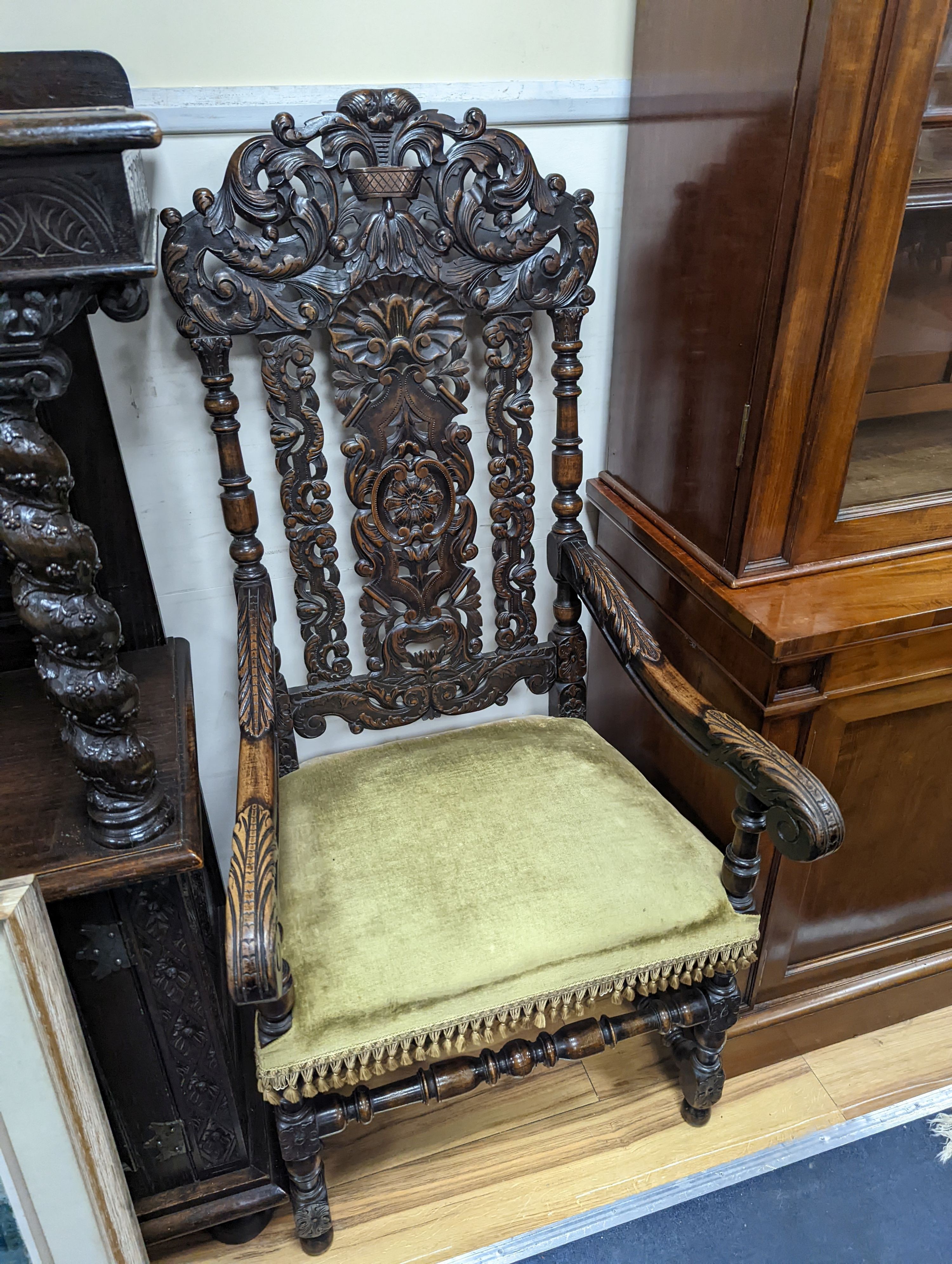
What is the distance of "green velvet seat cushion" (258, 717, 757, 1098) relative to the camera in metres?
1.03

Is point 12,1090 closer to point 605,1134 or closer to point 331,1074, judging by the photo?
point 331,1074

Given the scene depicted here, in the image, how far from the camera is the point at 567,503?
4.44 feet

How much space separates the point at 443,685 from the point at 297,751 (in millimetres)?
285

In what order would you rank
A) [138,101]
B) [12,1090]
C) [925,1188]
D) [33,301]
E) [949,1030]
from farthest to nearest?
[949,1030] < [925,1188] < [138,101] < [12,1090] < [33,301]

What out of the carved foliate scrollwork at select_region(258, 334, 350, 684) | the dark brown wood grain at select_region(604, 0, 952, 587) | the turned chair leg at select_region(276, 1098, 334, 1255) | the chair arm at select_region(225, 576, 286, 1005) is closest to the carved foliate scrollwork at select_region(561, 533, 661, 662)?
the dark brown wood grain at select_region(604, 0, 952, 587)

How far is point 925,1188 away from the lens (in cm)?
136

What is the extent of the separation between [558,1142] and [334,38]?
1687 millimetres

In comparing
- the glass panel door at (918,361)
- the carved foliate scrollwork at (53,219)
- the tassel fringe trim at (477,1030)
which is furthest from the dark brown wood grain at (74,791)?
the glass panel door at (918,361)

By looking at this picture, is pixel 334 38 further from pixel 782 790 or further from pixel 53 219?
pixel 782 790

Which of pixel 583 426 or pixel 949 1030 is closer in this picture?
pixel 583 426

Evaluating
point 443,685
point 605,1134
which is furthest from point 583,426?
point 605,1134

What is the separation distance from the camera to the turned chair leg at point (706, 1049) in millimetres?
1260

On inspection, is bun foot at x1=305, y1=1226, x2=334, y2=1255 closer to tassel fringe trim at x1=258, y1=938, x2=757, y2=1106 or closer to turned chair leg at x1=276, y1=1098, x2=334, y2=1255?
turned chair leg at x1=276, y1=1098, x2=334, y2=1255

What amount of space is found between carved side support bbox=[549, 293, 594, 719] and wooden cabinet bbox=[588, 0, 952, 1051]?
0.11m
